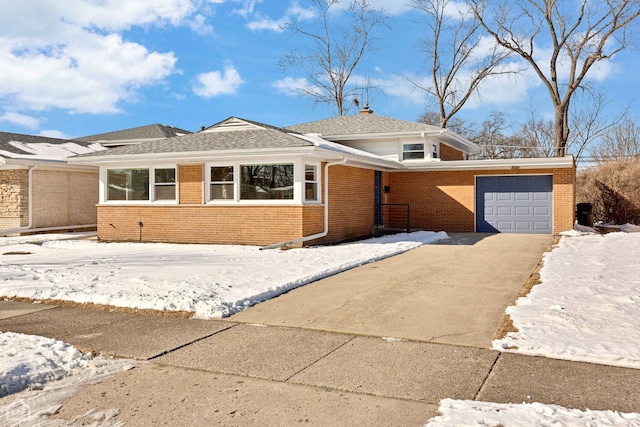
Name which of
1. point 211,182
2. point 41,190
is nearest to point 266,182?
point 211,182

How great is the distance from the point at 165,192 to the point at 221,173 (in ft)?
6.65

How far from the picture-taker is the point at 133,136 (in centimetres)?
2692

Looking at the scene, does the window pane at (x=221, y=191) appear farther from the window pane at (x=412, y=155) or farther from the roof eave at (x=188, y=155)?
the window pane at (x=412, y=155)

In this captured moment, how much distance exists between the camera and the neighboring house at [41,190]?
19094mm

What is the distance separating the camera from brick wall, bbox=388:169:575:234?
20.9 m

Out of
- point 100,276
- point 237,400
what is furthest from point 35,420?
point 100,276

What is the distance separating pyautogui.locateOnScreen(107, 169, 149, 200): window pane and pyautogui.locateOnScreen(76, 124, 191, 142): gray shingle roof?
9249 millimetres

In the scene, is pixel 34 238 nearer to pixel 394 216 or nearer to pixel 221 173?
pixel 221 173

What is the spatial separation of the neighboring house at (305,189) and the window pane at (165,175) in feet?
0.10

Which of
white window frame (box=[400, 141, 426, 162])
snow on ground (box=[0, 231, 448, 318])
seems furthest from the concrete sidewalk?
white window frame (box=[400, 141, 426, 162])

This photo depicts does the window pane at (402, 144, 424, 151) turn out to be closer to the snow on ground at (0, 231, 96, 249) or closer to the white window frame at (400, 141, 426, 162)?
the white window frame at (400, 141, 426, 162)

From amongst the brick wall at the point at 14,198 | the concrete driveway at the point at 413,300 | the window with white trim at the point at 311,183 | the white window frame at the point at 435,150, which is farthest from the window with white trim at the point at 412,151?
the brick wall at the point at 14,198

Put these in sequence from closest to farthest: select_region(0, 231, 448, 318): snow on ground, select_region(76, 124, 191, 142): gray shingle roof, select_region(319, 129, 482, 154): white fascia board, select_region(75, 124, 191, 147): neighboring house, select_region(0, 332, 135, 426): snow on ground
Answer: select_region(0, 332, 135, 426): snow on ground, select_region(0, 231, 448, 318): snow on ground, select_region(319, 129, 482, 154): white fascia board, select_region(75, 124, 191, 147): neighboring house, select_region(76, 124, 191, 142): gray shingle roof

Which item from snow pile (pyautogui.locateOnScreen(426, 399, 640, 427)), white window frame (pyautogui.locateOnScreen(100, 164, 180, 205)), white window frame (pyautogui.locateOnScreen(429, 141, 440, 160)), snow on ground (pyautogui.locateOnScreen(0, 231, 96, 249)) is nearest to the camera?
snow pile (pyautogui.locateOnScreen(426, 399, 640, 427))
